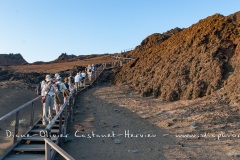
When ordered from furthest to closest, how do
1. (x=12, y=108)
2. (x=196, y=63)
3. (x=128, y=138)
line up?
(x=12, y=108)
(x=196, y=63)
(x=128, y=138)

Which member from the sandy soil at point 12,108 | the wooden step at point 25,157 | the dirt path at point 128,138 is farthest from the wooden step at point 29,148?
the sandy soil at point 12,108

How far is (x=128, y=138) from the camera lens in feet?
31.6

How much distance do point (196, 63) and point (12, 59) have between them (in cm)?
6240

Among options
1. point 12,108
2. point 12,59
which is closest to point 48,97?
point 12,108

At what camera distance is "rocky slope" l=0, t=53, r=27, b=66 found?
221ft

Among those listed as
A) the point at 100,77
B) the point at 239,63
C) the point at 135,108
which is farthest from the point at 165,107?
the point at 100,77

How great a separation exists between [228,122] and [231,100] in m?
1.76

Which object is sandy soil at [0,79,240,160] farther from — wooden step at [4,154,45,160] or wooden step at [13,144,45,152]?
wooden step at [4,154,45,160]

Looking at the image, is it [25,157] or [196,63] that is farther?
[196,63]

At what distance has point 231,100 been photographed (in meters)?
11.4

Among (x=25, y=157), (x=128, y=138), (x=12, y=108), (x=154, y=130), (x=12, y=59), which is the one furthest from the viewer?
(x=12, y=59)

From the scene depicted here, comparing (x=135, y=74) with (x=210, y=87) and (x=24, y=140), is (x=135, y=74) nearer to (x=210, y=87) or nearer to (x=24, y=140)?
(x=210, y=87)

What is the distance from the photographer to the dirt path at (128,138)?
8023 mm

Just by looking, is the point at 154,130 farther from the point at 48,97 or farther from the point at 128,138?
the point at 48,97
